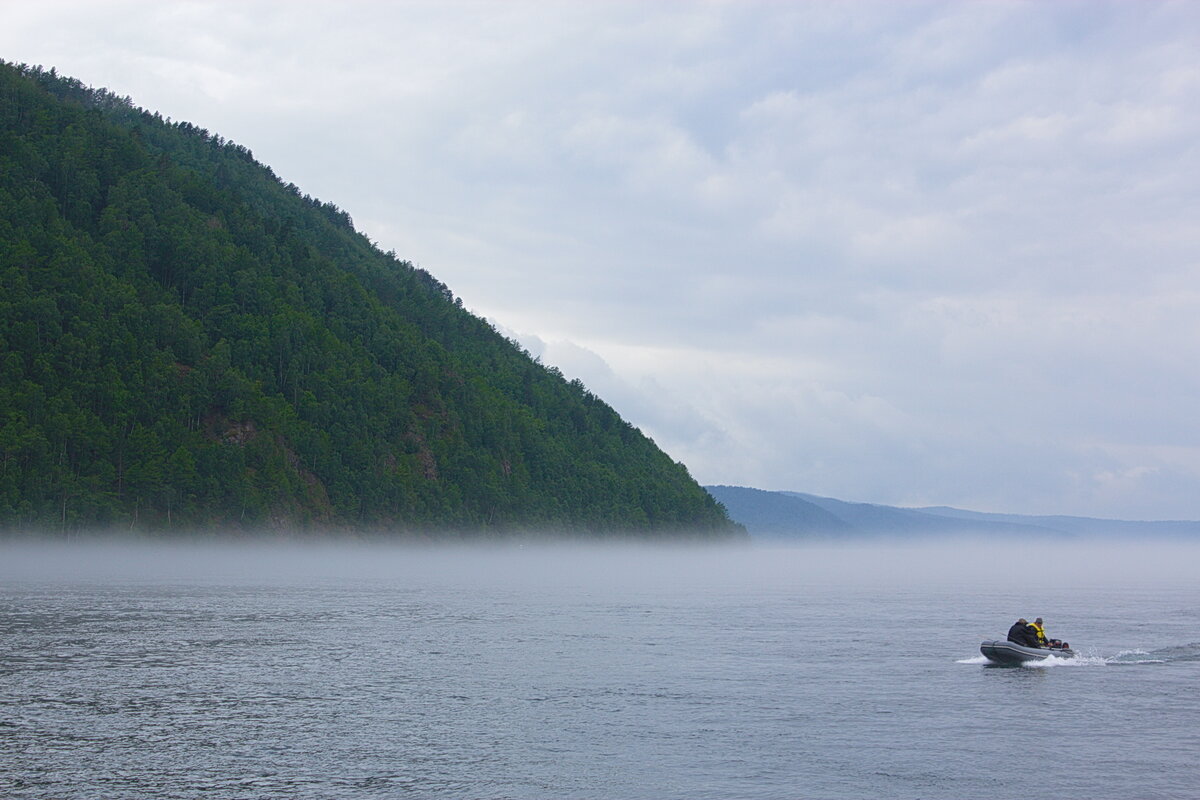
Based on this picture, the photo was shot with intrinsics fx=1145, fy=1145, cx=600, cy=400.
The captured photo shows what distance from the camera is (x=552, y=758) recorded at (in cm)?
4203

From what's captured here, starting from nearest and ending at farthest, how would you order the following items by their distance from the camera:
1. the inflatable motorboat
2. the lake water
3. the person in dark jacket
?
the lake water → the inflatable motorboat → the person in dark jacket

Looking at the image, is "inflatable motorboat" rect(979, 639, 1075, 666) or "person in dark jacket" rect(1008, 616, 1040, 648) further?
"person in dark jacket" rect(1008, 616, 1040, 648)

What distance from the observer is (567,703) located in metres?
53.3

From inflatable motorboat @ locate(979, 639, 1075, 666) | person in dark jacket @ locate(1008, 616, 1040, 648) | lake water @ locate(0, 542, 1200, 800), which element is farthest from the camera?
person in dark jacket @ locate(1008, 616, 1040, 648)

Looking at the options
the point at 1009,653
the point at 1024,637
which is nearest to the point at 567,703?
the point at 1009,653

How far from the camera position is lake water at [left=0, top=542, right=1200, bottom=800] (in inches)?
1529

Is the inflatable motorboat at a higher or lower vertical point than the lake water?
higher

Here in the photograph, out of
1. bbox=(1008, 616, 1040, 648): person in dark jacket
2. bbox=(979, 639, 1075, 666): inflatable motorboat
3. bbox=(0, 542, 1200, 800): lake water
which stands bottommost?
bbox=(0, 542, 1200, 800): lake water

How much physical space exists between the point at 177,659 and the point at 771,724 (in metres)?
34.2

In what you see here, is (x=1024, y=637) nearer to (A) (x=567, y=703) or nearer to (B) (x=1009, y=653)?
(B) (x=1009, y=653)

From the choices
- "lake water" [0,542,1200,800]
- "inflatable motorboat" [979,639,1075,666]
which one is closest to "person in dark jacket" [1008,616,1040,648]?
"inflatable motorboat" [979,639,1075,666]

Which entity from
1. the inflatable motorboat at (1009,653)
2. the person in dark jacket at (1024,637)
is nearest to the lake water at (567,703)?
the inflatable motorboat at (1009,653)

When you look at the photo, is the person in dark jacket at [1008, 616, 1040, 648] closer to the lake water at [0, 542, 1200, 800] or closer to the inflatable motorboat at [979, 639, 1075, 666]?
the inflatable motorboat at [979, 639, 1075, 666]

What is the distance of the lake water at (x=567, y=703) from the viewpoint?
38.8m
